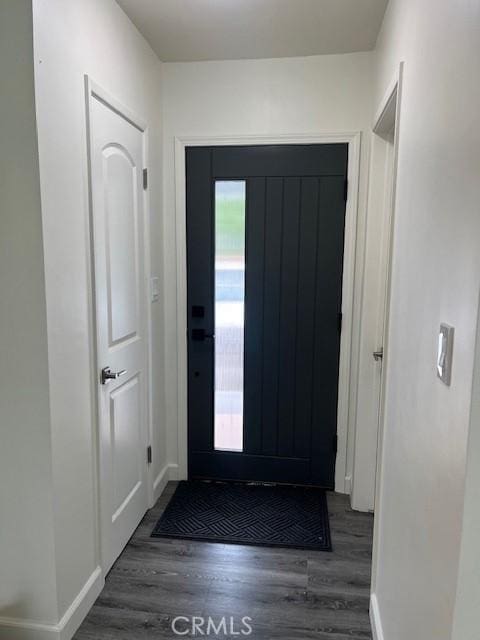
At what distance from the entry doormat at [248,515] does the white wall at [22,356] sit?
0.83m

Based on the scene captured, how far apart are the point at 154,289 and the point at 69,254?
960mm

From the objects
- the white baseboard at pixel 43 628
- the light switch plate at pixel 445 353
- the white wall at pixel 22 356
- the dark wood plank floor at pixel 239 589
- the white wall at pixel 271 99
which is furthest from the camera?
the white wall at pixel 271 99

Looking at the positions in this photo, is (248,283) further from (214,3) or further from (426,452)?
(426,452)

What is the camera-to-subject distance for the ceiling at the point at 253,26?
1.99 metres

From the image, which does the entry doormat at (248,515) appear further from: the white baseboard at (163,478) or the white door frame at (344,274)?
the white door frame at (344,274)

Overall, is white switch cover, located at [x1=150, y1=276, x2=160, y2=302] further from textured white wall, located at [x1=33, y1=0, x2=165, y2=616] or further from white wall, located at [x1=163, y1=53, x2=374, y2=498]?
textured white wall, located at [x1=33, y1=0, x2=165, y2=616]

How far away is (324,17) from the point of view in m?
2.08

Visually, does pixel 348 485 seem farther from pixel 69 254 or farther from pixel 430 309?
pixel 69 254

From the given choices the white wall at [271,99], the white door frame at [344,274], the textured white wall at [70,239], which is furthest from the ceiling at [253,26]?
the white door frame at [344,274]

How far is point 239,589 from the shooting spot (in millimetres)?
1983

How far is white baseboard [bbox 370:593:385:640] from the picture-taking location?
1.65 m

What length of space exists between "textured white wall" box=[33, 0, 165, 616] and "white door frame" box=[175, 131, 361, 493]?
74 cm

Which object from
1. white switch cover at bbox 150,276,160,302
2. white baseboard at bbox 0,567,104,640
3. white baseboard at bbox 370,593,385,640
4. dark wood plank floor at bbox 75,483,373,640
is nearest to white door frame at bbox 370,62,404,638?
white baseboard at bbox 370,593,385,640

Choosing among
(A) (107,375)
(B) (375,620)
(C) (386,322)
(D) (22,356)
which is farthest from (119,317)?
(B) (375,620)
